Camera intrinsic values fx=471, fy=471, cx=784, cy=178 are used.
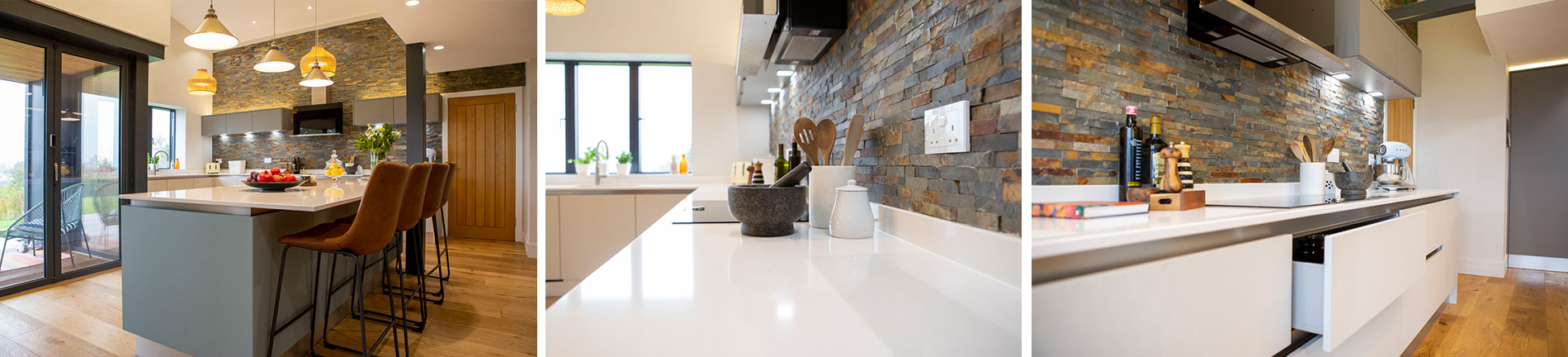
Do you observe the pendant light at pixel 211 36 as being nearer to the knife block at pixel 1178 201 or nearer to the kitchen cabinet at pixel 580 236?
the kitchen cabinet at pixel 580 236

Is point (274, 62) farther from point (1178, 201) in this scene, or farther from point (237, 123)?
point (1178, 201)

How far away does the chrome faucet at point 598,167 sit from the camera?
0.44 metres

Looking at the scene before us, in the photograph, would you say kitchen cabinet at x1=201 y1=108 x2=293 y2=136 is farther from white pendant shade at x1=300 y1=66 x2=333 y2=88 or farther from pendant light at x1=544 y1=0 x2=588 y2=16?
pendant light at x1=544 y1=0 x2=588 y2=16

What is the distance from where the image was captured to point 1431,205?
1735 mm

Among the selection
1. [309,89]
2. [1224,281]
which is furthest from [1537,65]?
[309,89]

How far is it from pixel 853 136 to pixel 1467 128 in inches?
128

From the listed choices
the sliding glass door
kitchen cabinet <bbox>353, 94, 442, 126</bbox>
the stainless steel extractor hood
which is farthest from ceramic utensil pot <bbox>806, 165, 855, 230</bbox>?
kitchen cabinet <bbox>353, 94, 442, 126</bbox>

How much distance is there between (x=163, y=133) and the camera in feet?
10.7

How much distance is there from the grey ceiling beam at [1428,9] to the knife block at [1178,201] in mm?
1812

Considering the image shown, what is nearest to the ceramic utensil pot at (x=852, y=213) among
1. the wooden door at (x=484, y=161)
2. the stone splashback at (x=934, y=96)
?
the stone splashback at (x=934, y=96)

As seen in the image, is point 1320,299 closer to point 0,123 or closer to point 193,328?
point 193,328

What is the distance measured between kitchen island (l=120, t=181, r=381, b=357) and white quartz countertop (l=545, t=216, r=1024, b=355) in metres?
1.79

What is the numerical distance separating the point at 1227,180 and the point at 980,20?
3.73ft

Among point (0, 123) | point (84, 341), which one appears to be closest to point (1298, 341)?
point (84, 341)
